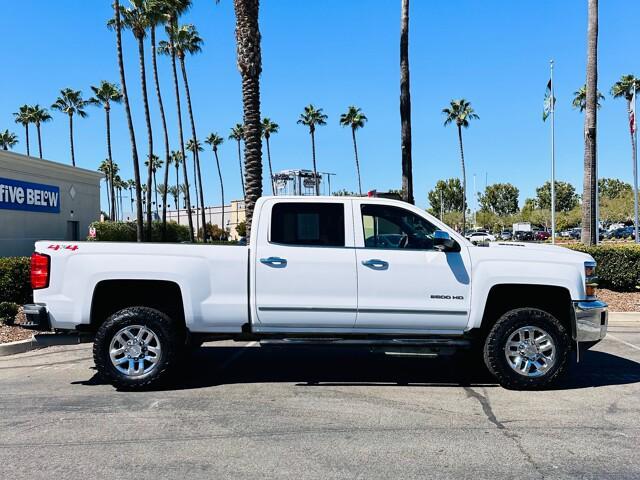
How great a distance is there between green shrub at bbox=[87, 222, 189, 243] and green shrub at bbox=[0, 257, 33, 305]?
7.03 meters

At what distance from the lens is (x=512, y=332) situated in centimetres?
574

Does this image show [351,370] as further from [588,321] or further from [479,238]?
[479,238]

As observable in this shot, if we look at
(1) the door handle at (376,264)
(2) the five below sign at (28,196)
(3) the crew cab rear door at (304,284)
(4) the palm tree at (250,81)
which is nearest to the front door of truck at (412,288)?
(1) the door handle at (376,264)

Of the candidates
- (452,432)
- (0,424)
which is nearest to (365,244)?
(452,432)

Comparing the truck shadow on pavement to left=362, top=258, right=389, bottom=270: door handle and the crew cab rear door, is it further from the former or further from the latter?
left=362, top=258, right=389, bottom=270: door handle

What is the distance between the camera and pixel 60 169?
20484 millimetres

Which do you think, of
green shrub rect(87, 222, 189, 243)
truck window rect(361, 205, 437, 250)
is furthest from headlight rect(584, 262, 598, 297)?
green shrub rect(87, 222, 189, 243)

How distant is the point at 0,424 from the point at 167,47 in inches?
1616

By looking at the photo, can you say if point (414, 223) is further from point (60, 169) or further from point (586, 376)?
point (60, 169)

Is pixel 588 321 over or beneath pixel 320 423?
over

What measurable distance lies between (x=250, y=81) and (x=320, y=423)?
10.7 m

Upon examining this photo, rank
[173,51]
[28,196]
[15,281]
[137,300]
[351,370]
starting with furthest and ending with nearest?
[173,51] → [28,196] → [15,281] → [351,370] → [137,300]

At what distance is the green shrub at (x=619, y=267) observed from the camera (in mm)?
12141

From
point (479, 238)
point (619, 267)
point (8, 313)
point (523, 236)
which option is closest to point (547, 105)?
point (479, 238)
